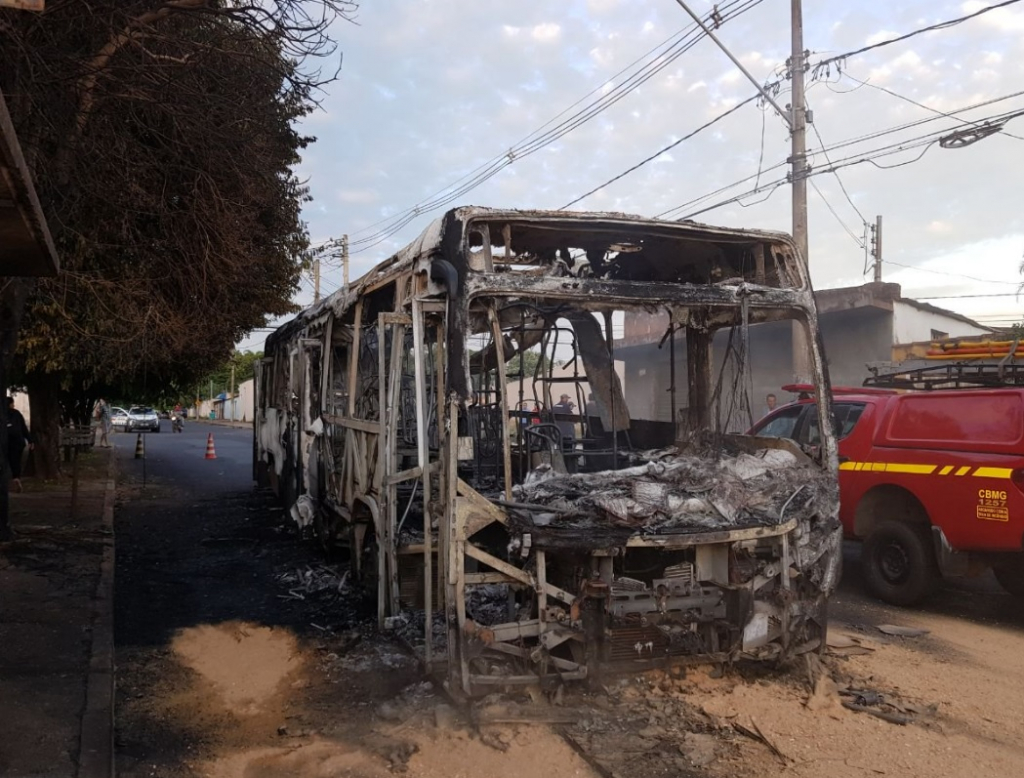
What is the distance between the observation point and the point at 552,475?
205 inches

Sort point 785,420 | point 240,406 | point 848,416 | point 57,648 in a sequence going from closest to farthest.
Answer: point 57,648 < point 848,416 < point 785,420 < point 240,406

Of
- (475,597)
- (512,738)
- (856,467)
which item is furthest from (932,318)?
(512,738)

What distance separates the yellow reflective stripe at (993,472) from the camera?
21.0 ft

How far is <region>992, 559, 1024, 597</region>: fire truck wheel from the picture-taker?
22.9 feet

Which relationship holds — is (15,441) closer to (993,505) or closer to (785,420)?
(785,420)

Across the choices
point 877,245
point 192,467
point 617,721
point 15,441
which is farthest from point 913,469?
point 877,245

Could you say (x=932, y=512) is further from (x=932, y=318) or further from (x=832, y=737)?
(x=932, y=318)

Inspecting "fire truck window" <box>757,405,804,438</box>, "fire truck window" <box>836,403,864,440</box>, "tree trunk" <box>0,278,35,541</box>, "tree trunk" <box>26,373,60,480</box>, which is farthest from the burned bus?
"tree trunk" <box>26,373,60,480</box>

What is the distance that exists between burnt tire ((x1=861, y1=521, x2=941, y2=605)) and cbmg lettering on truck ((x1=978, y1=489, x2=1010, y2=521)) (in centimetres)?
71

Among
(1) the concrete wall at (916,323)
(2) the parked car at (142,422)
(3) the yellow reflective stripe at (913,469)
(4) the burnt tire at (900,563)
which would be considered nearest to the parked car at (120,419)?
(2) the parked car at (142,422)

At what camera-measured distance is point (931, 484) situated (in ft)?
23.0

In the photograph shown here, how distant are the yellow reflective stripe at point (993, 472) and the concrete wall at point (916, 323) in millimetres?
11324

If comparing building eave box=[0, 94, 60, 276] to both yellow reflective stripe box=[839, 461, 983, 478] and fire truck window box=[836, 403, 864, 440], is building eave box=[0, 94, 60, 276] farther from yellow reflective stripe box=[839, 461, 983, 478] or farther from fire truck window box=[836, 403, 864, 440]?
fire truck window box=[836, 403, 864, 440]

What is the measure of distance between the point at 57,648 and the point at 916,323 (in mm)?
17507
